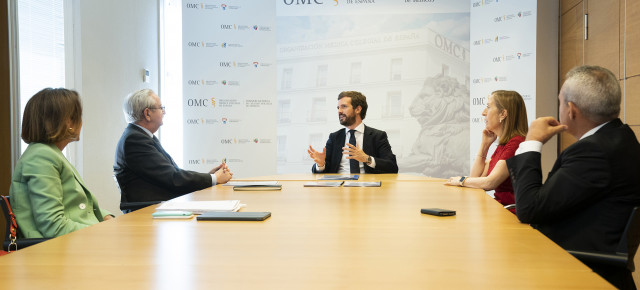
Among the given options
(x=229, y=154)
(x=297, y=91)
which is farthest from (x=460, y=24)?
(x=229, y=154)

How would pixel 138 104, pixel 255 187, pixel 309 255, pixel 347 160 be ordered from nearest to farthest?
pixel 309 255 → pixel 255 187 → pixel 138 104 → pixel 347 160

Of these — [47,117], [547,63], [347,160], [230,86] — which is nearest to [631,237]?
[47,117]

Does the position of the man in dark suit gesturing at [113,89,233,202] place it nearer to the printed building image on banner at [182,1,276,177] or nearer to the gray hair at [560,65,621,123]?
the gray hair at [560,65,621,123]

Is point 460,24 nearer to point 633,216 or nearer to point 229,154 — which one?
point 229,154

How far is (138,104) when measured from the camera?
3.86 meters

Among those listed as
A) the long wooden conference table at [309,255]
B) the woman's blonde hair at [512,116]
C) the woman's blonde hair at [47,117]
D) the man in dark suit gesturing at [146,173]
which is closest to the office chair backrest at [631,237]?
the long wooden conference table at [309,255]

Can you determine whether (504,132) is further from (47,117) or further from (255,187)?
(47,117)

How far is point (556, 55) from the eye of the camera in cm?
633

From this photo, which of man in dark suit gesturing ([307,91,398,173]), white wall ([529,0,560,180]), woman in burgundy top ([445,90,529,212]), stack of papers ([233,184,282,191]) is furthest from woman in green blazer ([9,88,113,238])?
white wall ([529,0,560,180])

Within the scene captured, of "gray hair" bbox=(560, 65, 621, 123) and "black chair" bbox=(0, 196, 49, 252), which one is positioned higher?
"gray hair" bbox=(560, 65, 621, 123)

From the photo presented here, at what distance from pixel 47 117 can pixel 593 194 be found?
2.31 meters

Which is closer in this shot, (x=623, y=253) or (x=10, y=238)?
(x=623, y=253)

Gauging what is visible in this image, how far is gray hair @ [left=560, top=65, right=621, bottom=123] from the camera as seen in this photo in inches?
82.8

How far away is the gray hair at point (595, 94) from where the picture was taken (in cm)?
210
